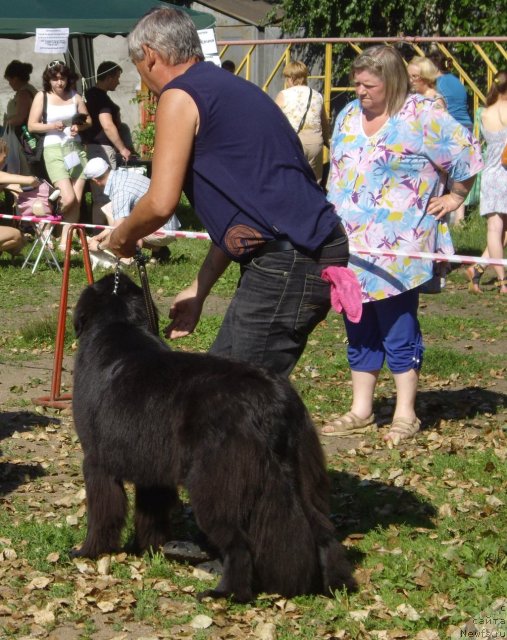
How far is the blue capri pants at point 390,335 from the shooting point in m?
6.20

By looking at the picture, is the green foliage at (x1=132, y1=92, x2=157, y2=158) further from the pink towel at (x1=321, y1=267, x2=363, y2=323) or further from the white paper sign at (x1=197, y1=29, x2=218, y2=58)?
the pink towel at (x1=321, y1=267, x2=363, y2=323)

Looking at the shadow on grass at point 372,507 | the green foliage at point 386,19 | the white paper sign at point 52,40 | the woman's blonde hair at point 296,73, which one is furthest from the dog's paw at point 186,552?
the green foliage at point 386,19

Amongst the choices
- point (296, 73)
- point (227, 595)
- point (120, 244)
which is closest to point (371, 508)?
point (227, 595)

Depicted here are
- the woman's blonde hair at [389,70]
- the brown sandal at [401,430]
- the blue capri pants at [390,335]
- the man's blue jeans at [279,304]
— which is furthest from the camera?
the brown sandal at [401,430]

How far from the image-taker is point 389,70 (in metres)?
5.83

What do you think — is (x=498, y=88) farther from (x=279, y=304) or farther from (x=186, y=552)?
(x=186, y=552)

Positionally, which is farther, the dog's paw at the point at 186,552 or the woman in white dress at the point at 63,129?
the woman in white dress at the point at 63,129

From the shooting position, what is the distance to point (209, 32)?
46.1 feet

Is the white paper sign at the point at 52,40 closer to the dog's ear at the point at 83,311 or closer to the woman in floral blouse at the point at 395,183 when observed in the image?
the woman in floral blouse at the point at 395,183

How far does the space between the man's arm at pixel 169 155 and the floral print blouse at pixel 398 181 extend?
2304 millimetres

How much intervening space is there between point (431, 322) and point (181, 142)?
6.21 meters

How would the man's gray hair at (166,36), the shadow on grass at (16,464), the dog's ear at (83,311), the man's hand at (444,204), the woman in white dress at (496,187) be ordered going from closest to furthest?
the man's gray hair at (166,36) → the dog's ear at (83,311) → the shadow on grass at (16,464) → the man's hand at (444,204) → the woman in white dress at (496,187)

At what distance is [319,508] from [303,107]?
9.57m

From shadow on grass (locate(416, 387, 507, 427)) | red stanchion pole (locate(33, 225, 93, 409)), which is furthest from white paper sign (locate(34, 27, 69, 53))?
shadow on grass (locate(416, 387, 507, 427))
